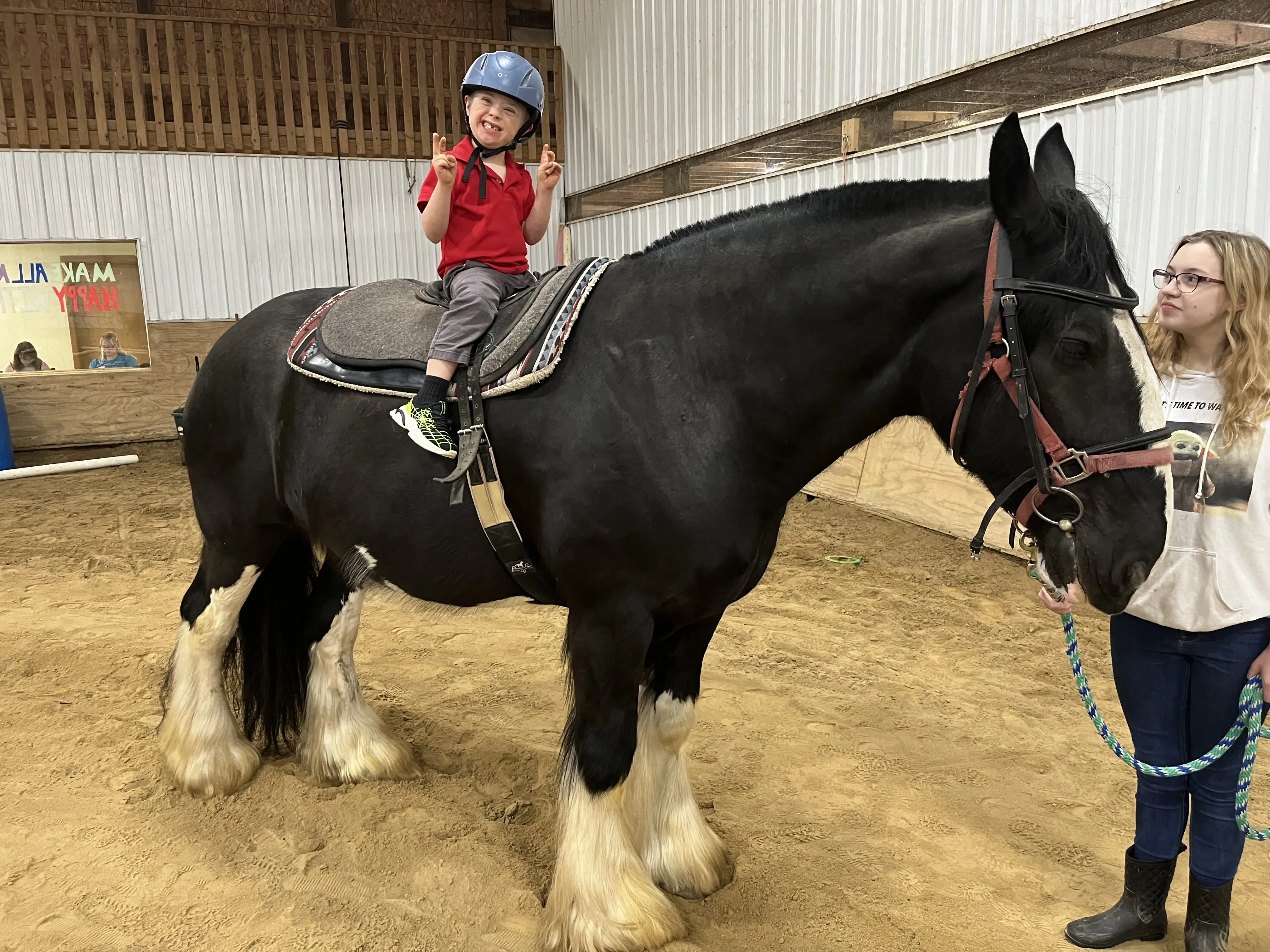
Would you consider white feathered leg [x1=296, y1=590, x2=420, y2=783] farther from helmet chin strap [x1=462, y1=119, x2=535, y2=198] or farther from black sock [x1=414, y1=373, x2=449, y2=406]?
helmet chin strap [x1=462, y1=119, x2=535, y2=198]

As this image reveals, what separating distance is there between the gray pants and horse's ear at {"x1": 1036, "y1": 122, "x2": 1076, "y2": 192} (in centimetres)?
125

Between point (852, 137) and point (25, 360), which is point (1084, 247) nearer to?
point (852, 137)

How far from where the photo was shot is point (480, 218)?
219cm

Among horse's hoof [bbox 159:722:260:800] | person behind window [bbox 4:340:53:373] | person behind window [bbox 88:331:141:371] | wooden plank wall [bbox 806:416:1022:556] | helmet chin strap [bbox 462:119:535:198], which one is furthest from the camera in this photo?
person behind window [bbox 88:331:141:371]

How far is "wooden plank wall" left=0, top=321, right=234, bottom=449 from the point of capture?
30.0 feet

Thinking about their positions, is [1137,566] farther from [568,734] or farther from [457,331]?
[457,331]

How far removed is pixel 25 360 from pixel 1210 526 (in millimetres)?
11485

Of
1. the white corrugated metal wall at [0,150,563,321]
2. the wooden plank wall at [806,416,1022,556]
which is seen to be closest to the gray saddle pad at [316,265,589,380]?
the wooden plank wall at [806,416,1022,556]

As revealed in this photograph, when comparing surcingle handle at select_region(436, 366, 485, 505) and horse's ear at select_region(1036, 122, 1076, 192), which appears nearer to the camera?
horse's ear at select_region(1036, 122, 1076, 192)

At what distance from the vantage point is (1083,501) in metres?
1.45

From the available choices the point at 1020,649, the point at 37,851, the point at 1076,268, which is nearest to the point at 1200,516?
the point at 1076,268

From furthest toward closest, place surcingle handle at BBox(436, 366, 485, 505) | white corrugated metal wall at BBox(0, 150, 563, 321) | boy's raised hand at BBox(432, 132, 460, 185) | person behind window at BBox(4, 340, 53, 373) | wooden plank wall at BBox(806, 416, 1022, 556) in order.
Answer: person behind window at BBox(4, 340, 53, 373), white corrugated metal wall at BBox(0, 150, 563, 321), wooden plank wall at BBox(806, 416, 1022, 556), boy's raised hand at BBox(432, 132, 460, 185), surcingle handle at BBox(436, 366, 485, 505)

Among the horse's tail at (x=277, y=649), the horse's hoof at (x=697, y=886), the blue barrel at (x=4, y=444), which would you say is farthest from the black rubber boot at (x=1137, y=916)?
the blue barrel at (x=4, y=444)

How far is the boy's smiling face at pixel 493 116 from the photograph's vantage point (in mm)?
2098
